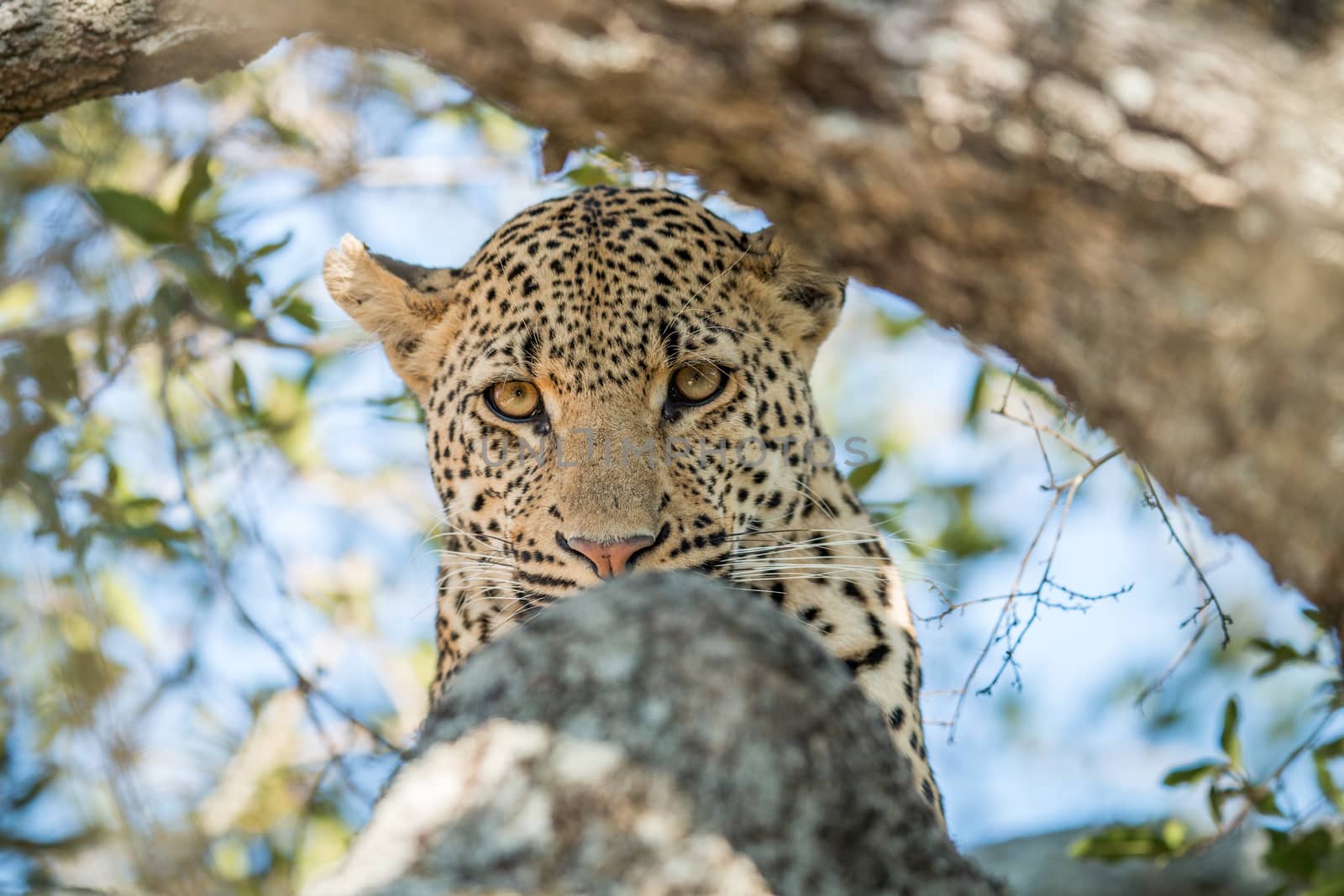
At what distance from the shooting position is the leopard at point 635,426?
5.08m

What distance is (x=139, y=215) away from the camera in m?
6.07

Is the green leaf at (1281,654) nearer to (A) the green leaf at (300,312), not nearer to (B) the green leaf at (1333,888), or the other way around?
(B) the green leaf at (1333,888)

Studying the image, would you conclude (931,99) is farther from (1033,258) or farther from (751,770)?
(751,770)

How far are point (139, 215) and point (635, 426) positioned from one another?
8.40 ft

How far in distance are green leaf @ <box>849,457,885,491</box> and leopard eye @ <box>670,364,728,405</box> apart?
46.6 inches

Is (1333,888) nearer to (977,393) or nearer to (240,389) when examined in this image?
(977,393)

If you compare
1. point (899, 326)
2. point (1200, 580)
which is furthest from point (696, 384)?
point (899, 326)

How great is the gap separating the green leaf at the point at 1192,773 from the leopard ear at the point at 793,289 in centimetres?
231

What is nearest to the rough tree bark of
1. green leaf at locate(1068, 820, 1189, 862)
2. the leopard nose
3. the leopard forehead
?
the leopard nose

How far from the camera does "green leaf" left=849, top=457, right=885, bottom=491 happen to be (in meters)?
6.40

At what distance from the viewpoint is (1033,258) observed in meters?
2.80

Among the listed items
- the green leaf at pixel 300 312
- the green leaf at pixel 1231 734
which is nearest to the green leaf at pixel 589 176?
the green leaf at pixel 300 312

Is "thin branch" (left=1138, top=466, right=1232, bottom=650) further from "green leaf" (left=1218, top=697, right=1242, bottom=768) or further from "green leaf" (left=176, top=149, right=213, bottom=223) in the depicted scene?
"green leaf" (left=176, top=149, right=213, bottom=223)

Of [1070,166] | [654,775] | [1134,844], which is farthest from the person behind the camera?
[1134,844]
